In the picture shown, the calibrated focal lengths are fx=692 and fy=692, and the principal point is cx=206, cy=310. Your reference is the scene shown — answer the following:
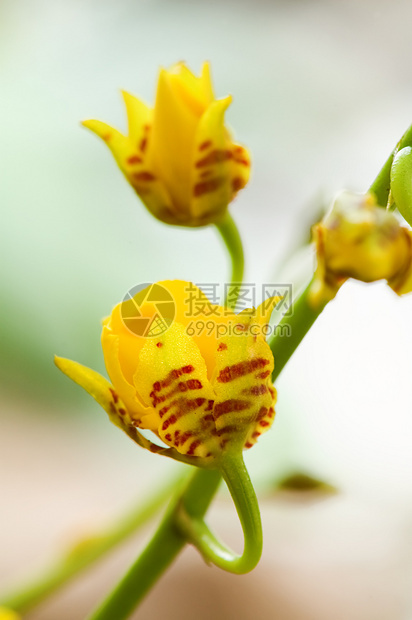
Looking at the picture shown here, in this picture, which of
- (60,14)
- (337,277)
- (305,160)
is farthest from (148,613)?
(60,14)

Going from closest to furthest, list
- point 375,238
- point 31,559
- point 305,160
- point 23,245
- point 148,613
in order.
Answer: point 375,238 → point 148,613 → point 31,559 → point 23,245 → point 305,160

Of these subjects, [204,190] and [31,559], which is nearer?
[204,190]

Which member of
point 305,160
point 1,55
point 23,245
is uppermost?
point 1,55

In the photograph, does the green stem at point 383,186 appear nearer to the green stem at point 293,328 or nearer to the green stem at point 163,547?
the green stem at point 293,328

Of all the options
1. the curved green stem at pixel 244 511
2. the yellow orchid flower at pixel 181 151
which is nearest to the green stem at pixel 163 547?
the curved green stem at pixel 244 511

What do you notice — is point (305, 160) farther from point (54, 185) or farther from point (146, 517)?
point (146, 517)

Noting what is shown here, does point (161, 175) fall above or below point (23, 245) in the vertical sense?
above

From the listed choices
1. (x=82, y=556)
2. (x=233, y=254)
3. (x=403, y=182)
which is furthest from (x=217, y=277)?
(x=403, y=182)

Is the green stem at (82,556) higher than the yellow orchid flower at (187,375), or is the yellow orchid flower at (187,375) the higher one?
the yellow orchid flower at (187,375)
